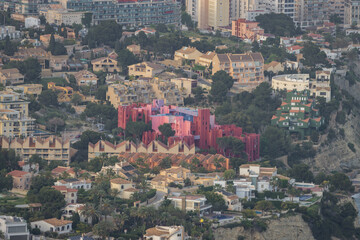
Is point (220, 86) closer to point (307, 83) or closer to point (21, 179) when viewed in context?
point (307, 83)

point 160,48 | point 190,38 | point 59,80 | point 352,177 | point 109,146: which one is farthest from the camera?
point 190,38

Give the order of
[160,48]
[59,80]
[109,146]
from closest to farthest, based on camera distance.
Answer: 1. [109,146]
2. [59,80]
3. [160,48]

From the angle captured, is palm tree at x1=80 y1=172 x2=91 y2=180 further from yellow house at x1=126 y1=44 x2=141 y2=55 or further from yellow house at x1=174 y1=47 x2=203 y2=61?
yellow house at x1=126 y1=44 x2=141 y2=55

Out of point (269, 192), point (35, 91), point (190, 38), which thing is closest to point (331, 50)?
point (190, 38)

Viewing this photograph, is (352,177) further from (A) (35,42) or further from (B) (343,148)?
(A) (35,42)

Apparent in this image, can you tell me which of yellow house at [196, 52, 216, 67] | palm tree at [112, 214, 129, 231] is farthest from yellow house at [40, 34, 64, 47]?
palm tree at [112, 214, 129, 231]

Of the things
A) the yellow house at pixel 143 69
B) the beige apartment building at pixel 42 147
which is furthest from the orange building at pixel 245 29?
the beige apartment building at pixel 42 147
